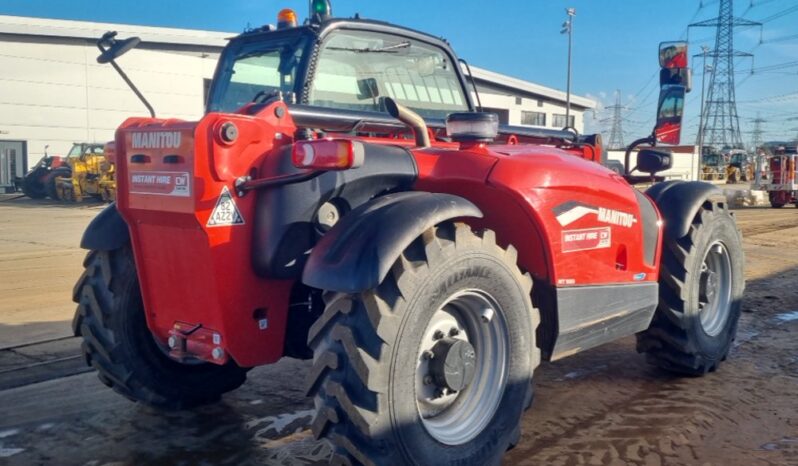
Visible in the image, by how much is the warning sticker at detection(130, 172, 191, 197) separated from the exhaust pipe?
879 mm

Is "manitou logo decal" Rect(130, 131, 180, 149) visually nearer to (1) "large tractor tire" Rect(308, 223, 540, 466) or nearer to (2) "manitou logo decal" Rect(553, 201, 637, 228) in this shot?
(1) "large tractor tire" Rect(308, 223, 540, 466)

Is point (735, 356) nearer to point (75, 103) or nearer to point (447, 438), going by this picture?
point (447, 438)

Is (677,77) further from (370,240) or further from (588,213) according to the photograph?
(370,240)

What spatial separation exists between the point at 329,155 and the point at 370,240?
1.15 feet

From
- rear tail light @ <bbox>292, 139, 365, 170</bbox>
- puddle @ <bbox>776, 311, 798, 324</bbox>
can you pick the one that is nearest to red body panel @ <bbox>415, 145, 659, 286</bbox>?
rear tail light @ <bbox>292, 139, 365, 170</bbox>

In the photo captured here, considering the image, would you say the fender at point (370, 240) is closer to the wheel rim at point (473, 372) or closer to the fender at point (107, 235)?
the wheel rim at point (473, 372)

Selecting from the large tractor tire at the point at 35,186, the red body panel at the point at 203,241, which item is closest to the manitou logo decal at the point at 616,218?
the red body panel at the point at 203,241

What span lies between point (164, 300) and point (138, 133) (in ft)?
2.43

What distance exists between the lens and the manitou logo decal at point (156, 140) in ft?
10.1

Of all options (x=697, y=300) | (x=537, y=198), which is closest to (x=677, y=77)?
(x=697, y=300)

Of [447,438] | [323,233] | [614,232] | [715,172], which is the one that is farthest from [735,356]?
[715,172]

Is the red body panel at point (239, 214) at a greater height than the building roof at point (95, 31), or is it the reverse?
the building roof at point (95, 31)

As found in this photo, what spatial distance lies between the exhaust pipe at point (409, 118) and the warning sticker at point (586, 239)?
0.80 meters

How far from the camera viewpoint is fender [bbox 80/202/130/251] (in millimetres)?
3734
